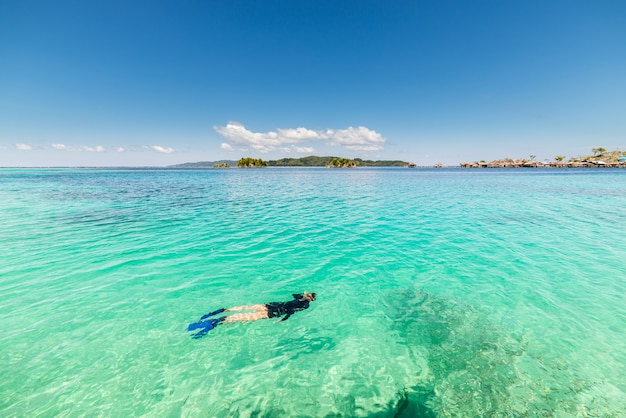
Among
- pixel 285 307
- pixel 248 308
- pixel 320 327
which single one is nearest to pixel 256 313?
pixel 248 308

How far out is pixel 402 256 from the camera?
13.0 m

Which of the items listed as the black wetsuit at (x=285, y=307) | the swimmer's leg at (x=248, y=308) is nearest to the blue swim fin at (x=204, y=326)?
the swimmer's leg at (x=248, y=308)

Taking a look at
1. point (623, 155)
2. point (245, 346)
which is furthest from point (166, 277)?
point (623, 155)

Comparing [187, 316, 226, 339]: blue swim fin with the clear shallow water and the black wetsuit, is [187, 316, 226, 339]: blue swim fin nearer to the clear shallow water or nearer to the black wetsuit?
the clear shallow water

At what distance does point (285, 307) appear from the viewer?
8492mm

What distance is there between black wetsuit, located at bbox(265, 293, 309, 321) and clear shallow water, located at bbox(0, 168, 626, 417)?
0.93 feet

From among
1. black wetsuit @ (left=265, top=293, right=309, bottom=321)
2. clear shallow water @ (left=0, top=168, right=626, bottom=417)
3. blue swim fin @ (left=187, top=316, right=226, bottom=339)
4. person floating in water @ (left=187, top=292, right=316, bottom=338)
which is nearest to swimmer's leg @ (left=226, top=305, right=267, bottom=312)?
person floating in water @ (left=187, top=292, right=316, bottom=338)

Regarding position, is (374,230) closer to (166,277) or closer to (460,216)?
(460,216)

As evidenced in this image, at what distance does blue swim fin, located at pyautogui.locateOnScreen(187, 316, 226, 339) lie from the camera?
7.24m

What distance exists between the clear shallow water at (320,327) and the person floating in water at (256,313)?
29cm

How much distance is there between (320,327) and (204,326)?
11.5 ft

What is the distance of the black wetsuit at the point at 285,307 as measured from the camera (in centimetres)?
818

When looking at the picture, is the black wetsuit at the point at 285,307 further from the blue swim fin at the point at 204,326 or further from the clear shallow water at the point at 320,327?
the blue swim fin at the point at 204,326

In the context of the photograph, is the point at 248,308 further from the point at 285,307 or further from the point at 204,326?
the point at 204,326
